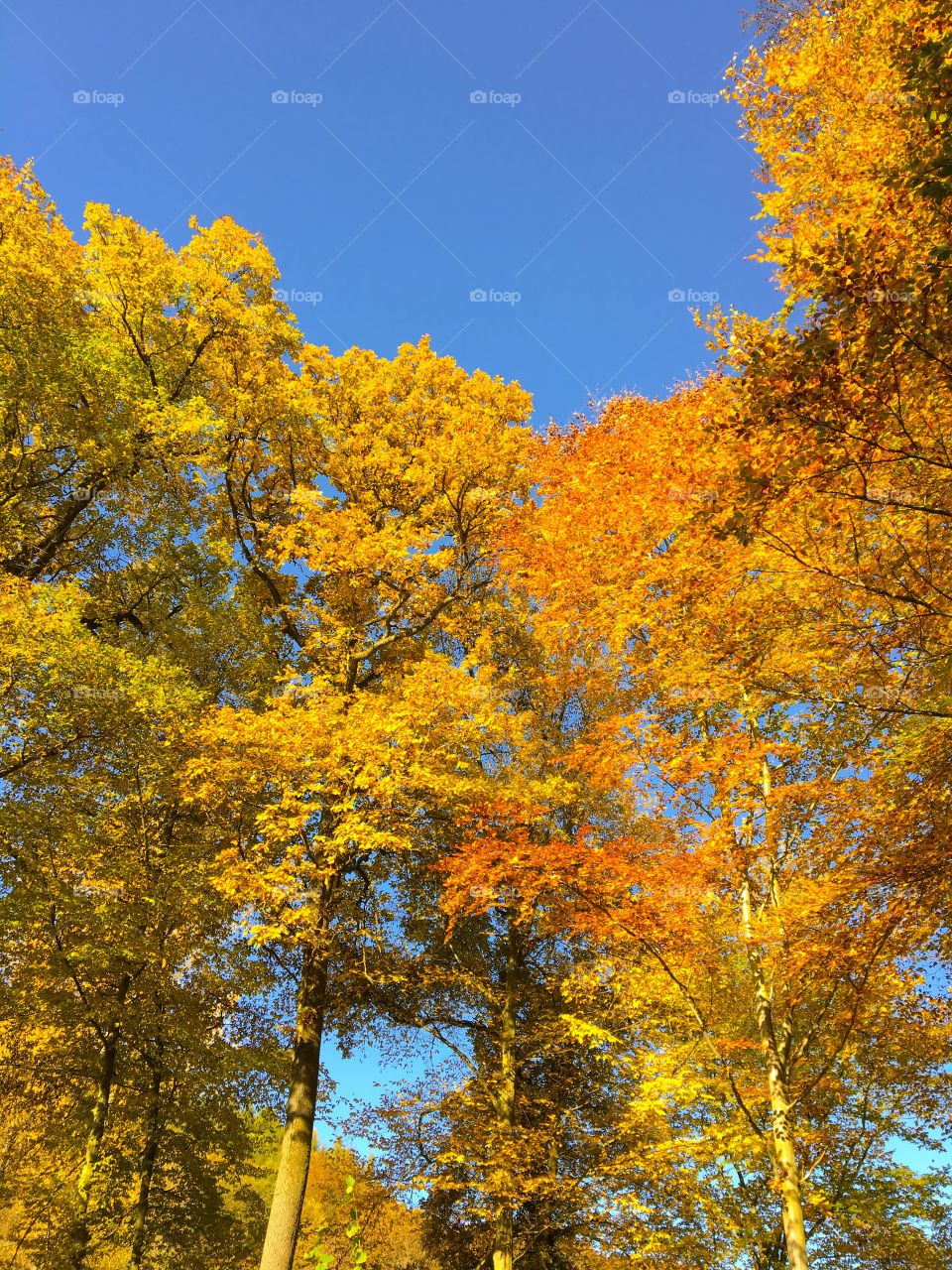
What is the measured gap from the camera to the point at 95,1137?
11.8m

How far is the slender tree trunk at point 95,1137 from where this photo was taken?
37.4 feet

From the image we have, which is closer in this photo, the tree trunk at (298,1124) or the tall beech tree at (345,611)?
the tree trunk at (298,1124)

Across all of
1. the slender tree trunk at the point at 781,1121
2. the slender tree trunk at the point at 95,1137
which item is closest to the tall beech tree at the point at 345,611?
the slender tree trunk at the point at 95,1137

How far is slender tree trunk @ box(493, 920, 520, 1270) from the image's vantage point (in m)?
11.6

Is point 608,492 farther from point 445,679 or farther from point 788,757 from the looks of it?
point 788,757

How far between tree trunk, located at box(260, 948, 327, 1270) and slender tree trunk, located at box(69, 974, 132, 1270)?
2.89 meters

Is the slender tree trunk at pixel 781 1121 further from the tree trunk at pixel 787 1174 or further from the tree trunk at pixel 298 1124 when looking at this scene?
the tree trunk at pixel 298 1124

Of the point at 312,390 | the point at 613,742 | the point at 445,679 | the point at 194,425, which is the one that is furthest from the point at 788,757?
the point at 312,390

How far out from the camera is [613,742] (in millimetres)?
10039

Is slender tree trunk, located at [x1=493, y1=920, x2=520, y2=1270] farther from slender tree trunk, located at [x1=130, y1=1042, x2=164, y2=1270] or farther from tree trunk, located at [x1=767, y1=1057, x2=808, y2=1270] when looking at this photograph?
slender tree trunk, located at [x1=130, y1=1042, x2=164, y2=1270]

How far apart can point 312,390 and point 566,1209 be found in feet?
52.6

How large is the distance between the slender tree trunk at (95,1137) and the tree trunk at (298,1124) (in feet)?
9.47

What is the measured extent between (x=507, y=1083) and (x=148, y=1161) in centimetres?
643

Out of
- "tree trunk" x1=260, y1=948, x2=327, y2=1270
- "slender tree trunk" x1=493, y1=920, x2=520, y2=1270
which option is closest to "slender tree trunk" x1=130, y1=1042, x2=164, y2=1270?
"tree trunk" x1=260, y1=948, x2=327, y2=1270
